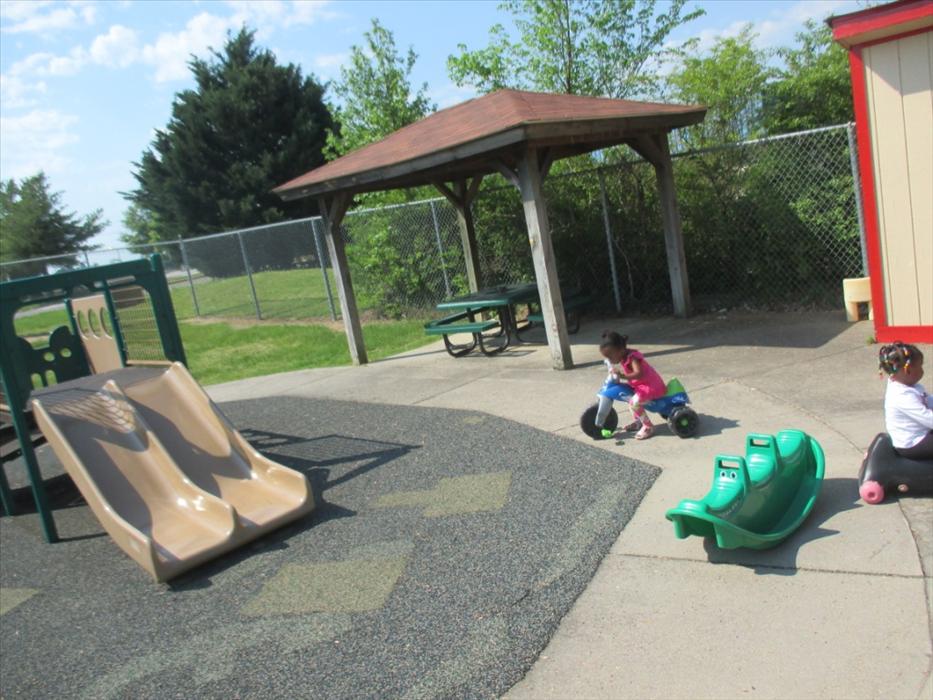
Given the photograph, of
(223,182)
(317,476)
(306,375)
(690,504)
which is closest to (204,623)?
(317,476)

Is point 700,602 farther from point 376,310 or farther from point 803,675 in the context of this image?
point 376,310

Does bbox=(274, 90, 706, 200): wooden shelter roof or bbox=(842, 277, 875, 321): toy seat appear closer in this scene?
bbox=(274, 90, 706, 200): wooden shelter roof

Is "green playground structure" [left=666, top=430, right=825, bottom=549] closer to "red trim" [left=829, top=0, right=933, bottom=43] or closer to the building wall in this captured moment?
the building wall

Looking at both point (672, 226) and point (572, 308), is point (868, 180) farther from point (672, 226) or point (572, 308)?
point (572, 308)

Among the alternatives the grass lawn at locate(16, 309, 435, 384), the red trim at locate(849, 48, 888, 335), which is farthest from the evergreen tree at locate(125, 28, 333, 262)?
the red trim at locate(849, 48, 888, 335)

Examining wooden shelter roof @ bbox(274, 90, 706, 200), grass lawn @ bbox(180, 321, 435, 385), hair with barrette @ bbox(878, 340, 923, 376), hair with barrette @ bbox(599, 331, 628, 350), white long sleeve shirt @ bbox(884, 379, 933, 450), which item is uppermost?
wooden shelter roof @ bbox(274, 90, 706, 200)

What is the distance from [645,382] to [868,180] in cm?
319

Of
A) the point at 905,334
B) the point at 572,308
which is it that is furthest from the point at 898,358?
the point at 572,308

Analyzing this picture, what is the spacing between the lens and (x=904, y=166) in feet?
22.7

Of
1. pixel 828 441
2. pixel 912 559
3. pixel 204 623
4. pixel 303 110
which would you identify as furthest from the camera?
pixel 303 110

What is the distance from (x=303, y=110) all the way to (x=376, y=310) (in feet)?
91.1

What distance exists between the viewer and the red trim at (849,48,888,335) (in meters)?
7.07

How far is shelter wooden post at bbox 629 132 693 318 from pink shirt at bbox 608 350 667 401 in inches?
180

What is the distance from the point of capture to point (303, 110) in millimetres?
40062
